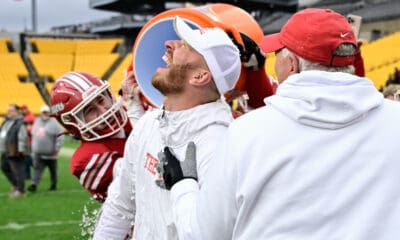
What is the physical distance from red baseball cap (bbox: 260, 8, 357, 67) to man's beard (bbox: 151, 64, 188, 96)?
18.1 inches

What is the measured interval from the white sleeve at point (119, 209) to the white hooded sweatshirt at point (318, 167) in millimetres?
1006

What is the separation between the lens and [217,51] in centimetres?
218

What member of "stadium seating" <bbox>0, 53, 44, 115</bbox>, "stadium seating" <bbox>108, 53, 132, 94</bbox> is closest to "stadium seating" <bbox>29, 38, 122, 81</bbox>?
"stadium seating" <bbox>108, 53, 132, 94</bbox>

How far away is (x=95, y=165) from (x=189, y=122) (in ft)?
2.94

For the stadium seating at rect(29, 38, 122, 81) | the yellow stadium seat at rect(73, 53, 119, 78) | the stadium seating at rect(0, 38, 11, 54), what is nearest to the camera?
the stadium seating at rect(29, 38, 122, 81)

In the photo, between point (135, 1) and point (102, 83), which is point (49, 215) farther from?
point (135, 1)

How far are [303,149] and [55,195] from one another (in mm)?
9385

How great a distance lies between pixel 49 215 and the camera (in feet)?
28.2

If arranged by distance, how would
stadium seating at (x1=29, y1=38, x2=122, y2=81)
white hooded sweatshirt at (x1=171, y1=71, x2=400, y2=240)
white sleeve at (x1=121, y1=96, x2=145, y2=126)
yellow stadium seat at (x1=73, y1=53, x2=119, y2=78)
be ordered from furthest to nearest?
yellow stadium seat at (x1=73, y1=53, x2=119, y2=78), stadium seating at (x1=29, y1=38, x2=122, y2=81), white sleeve at (x1=121, y1=96, x2=145, y2=126), white hooded sweatshirt at (x1=171, y1=71, x2=400, y2=240)

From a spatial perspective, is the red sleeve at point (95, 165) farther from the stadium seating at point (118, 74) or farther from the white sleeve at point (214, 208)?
the stadium seating at point (118, 74)

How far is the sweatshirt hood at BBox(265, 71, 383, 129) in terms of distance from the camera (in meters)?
1.58

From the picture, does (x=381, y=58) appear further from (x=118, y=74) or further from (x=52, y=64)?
A: (x=52, y=64)

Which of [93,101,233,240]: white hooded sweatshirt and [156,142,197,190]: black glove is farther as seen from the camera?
[93,101,233,240]: white hooded sweatshirt

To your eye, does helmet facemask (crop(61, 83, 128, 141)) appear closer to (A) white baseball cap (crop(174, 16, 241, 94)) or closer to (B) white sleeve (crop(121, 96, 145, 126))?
(B) white sleeve (crop(121, 96, 145, 126))
